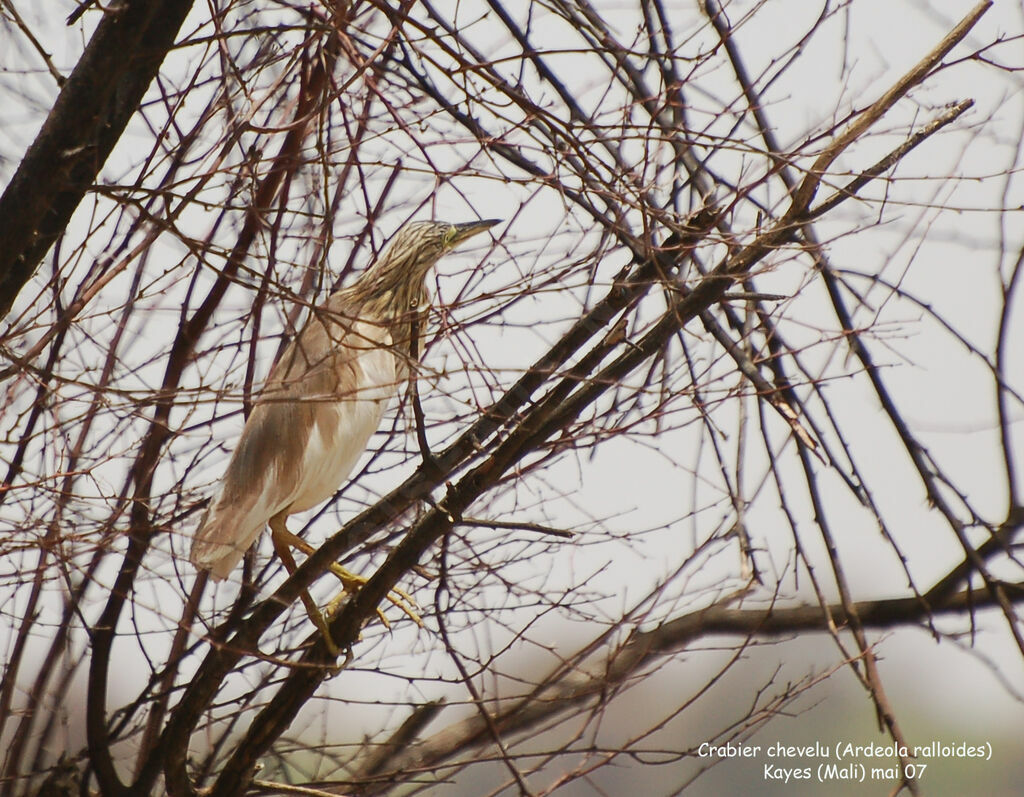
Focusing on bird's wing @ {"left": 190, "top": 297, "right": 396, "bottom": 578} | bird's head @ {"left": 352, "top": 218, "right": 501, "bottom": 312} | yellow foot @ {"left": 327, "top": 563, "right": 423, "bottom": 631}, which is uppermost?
bird's head @ {"left": 352, "top": 218, "right": 501, "bottom": 312}

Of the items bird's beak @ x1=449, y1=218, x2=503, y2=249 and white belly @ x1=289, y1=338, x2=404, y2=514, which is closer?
white belly @ x1=289, y1=338, x2=404, y2=514

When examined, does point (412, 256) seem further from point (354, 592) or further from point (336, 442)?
point (354, 592)

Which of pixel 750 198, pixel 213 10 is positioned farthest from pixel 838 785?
pixel 213 10

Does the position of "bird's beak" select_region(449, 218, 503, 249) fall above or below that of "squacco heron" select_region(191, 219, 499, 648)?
above

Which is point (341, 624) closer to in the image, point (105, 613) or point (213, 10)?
point (105, 613)

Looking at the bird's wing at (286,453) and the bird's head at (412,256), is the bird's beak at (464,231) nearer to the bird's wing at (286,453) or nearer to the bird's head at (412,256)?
the bird's head at (412,256)

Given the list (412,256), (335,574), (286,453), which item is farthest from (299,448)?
(412,256)

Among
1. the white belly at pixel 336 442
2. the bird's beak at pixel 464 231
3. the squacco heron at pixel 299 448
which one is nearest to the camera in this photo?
the squacco heron at pixel 299 448

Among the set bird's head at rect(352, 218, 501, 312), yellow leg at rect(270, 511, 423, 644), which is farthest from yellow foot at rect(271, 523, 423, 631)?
bird's head at rect(352, 218, 501, 312)

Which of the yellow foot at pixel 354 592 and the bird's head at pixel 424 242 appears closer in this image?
the yellow foot at pixel 354 592

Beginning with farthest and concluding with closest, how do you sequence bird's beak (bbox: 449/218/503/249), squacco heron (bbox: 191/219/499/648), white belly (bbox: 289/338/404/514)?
bird's beak (bbox: 449/218/503/249) < white belly (bbox: 289/338/404/514) < squacco heron (bbox: 191/219/499/648)

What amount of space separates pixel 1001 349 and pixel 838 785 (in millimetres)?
1045

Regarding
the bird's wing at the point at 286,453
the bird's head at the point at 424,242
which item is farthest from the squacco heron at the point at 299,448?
the bird's head at the point at 424,242

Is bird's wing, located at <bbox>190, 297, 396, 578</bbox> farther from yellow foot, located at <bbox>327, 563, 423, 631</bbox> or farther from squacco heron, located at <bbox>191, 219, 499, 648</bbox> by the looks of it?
yellow foot, located at <bbox>327, 563, 423, 631</bbox>
